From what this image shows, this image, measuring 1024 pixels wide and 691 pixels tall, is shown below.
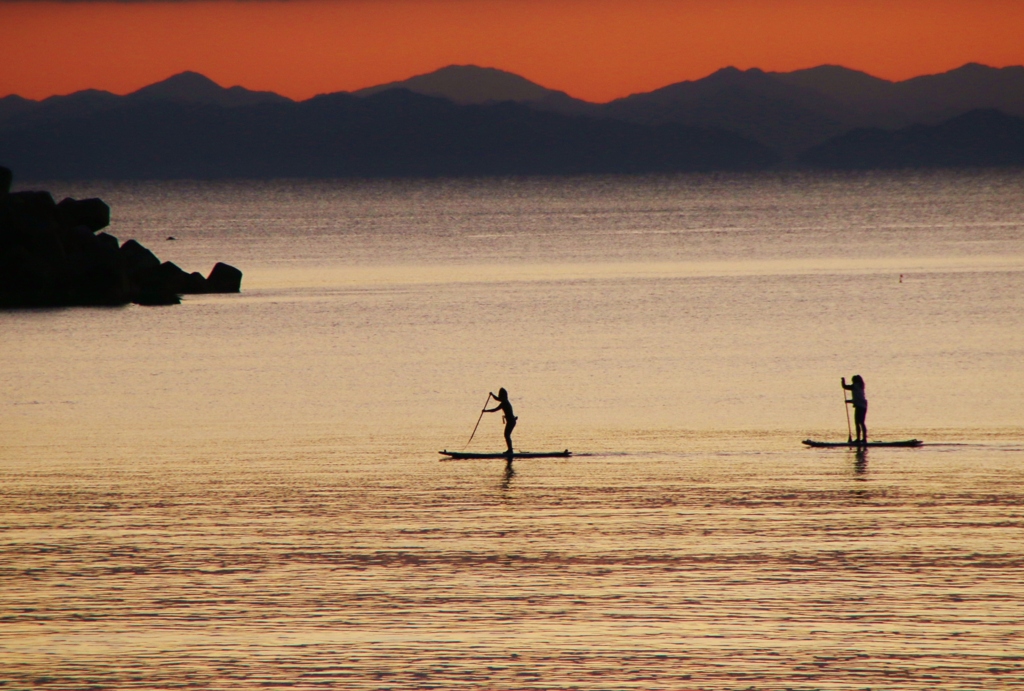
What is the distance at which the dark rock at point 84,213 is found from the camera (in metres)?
89.1

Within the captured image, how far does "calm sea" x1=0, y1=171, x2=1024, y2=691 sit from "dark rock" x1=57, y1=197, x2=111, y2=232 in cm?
1982

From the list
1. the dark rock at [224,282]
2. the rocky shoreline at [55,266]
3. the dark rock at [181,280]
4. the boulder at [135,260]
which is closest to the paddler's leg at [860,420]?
the rocky shoreline at [55,266]

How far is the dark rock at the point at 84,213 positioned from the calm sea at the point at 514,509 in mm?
19819

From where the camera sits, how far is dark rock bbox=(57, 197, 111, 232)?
89062 mm

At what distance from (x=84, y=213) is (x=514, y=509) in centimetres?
6762

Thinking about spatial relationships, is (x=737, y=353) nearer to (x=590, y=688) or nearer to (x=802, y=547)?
(x=802, y=547)

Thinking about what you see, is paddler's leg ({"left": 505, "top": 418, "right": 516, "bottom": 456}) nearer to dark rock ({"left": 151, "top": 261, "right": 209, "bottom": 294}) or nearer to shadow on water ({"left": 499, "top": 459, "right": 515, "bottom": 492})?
shadow on water ({"left": 499, "top": 459, "right": 515, "bottom": 492})

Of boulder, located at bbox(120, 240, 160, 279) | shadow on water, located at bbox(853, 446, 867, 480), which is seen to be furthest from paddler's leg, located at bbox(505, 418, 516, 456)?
boulder, located at bbox(120, 240, 160, 279)

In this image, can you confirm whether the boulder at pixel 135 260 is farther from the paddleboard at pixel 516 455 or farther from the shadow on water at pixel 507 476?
the shadow on water at pixel 507 476

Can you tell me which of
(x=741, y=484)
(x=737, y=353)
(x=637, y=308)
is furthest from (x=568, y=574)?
(x=637, y=308)

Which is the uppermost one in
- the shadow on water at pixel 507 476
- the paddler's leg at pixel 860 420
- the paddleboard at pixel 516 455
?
the paddler's leg at pixel 860 420

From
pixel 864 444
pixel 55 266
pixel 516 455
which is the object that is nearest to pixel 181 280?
pixel 55 266

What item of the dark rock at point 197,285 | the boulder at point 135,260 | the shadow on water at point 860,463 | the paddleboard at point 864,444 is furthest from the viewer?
the dark rock at point 197,285

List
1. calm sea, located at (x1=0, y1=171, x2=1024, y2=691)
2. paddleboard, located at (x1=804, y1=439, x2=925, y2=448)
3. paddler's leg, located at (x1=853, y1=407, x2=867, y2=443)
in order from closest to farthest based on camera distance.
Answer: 1. calm sea, located at (x1=0, y1=171, x2=1024, y2=691)
2. paddleboard, located at (x1=804, y1=439, x2=925, y2=448)
3. paddler's leg, located at (x1=853, y1=407, x2=867, y2=443)
